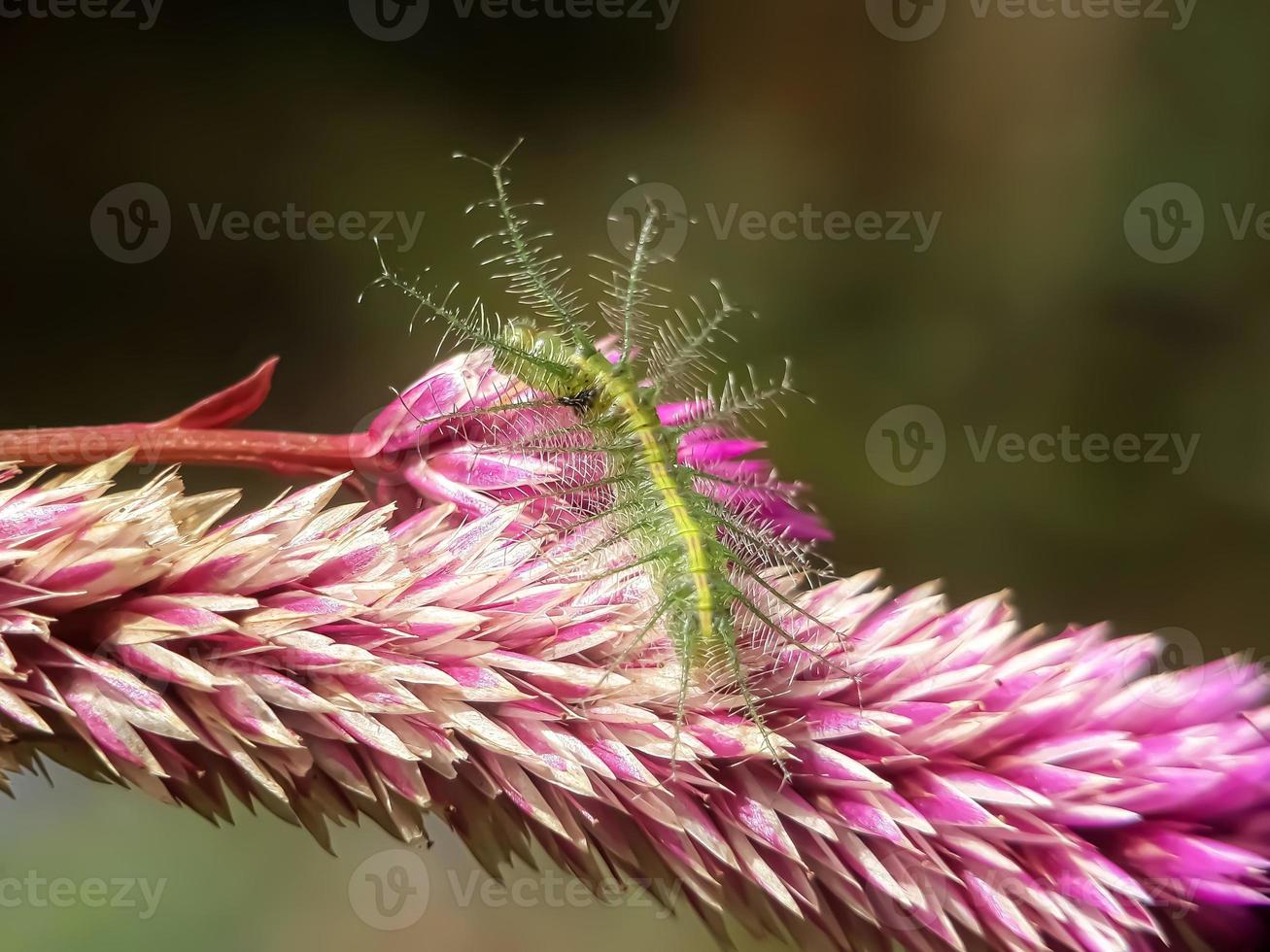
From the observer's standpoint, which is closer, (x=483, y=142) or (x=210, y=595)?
(x=210, y=595)

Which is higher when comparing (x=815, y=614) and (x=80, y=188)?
(x=80, y=188)

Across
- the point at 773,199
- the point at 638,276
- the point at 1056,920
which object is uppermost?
the point at 773,199

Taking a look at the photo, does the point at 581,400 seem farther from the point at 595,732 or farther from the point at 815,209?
the point at 815,209

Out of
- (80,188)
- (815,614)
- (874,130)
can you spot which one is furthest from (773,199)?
(815,614)

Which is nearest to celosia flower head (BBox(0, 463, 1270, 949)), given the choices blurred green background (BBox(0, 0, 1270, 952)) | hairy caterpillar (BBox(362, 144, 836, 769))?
hairy caterpillar (BBox(362, 144, 836, 769))

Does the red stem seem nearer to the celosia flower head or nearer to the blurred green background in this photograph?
the celosia flower head

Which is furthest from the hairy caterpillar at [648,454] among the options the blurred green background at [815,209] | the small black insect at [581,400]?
the blurred green background at [815,209]

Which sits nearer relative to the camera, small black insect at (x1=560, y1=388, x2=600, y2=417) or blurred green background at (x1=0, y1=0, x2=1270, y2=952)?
small black insect at (x1=560, y1=388, x2=600, y2=417)

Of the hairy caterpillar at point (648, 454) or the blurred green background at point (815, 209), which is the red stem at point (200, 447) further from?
the blurred green background at point (815, 209)

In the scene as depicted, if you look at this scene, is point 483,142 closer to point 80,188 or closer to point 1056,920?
point 80,188
